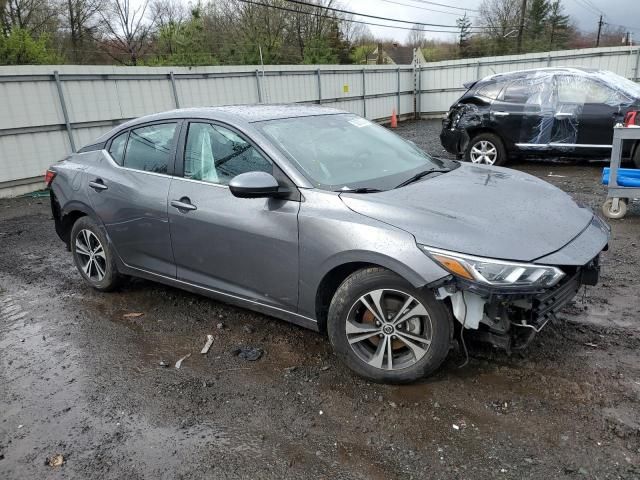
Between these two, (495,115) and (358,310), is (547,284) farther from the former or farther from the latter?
(495,115)

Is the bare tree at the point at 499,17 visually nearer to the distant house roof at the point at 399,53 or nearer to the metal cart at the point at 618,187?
the distant house roof at the point at 399,53

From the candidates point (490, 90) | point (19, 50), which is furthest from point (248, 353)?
point (19, 50)

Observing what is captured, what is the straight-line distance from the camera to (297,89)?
1509cm

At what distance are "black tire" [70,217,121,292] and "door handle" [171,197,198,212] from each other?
3.68 ft

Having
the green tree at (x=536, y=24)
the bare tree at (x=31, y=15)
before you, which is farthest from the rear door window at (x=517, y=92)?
the green tree at (x=536, y=24)

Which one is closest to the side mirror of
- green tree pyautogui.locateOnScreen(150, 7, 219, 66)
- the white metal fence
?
the white metal fence

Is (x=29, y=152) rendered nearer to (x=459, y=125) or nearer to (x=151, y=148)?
(x=151, y=148)

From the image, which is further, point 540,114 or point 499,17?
point 499,17

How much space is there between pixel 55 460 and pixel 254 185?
180cm

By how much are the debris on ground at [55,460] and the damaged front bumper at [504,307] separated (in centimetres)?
211

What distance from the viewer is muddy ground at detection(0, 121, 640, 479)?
Result: 2438mm

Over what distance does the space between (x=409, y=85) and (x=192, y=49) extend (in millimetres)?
10925

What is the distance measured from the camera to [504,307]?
2.68 meters

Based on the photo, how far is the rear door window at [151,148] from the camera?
3.95 metres
